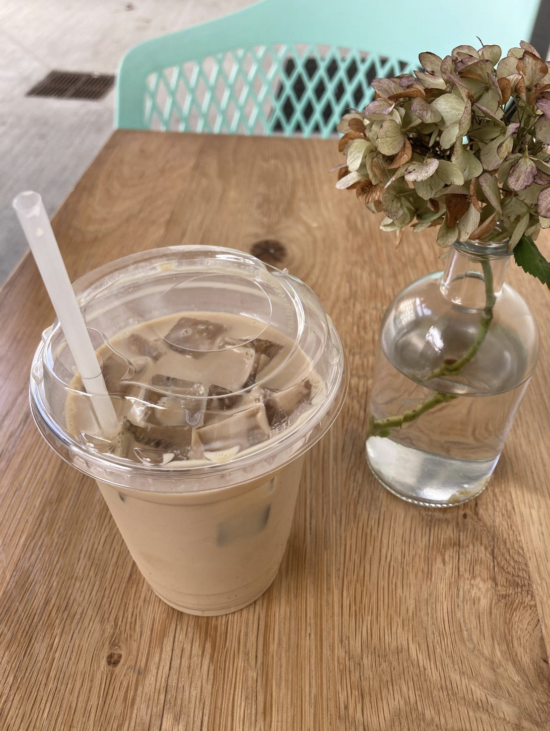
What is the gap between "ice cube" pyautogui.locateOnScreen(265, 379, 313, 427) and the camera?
439 mm

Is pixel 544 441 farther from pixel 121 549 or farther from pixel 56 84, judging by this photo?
pixel 56 84

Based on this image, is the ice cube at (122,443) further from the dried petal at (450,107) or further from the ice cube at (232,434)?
the dried petal at (450,107)

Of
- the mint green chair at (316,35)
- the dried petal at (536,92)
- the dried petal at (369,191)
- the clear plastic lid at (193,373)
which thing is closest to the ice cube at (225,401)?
the clear plastic lid at (193,373)

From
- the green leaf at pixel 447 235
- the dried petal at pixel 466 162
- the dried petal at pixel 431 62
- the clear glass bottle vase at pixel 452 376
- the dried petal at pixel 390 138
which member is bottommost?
the clear glass bottle vase at pixel 452 376

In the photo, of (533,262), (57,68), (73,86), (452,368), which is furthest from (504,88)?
(57,68)

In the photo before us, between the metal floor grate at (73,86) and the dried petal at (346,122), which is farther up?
the dried petal at (346,122)

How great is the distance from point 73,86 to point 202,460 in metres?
3.37

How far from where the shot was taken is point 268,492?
18.1 inches

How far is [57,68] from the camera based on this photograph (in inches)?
135

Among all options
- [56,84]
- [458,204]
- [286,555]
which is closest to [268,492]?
[286,555]

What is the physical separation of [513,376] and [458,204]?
0.62 feet

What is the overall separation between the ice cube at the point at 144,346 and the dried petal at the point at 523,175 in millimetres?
277

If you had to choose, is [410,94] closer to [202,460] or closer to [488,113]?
[488,113]

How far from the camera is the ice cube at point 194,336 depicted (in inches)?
19.1
